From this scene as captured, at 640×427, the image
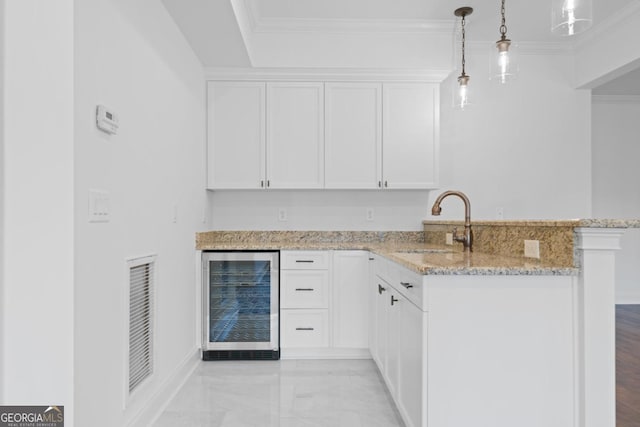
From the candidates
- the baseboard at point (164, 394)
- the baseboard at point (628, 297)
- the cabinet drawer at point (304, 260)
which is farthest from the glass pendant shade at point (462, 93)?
the baseboard at point (628, 297)

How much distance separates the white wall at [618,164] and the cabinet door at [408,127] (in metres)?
3.07

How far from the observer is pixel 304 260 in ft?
10.1

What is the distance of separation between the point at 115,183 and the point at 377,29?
2.69m

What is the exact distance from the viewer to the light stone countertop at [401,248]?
152 cm

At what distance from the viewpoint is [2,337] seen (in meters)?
1.29

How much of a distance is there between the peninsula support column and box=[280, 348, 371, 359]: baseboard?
1.77 m

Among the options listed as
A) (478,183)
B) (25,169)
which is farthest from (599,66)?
(25,169)

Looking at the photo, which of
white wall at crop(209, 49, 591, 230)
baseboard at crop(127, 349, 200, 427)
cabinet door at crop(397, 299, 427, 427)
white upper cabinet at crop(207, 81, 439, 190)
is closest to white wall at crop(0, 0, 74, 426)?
baseboard at crop(127, 349, 200, 427)

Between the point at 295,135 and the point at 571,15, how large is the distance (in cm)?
212

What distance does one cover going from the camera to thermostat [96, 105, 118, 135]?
5.10 ft

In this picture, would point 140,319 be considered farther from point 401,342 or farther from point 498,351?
point 498,351

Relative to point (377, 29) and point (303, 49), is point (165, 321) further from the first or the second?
point (377, 29)

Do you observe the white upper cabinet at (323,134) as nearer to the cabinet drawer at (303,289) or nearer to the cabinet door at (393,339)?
the cabinet drawer at (303,289)

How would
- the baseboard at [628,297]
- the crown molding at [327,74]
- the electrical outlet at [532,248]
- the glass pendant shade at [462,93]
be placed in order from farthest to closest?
the baseboard at [628,297] → the crown molding at [327,74] → the glass pendant shade at [462,93] → the electrical outlet at [532,248]
